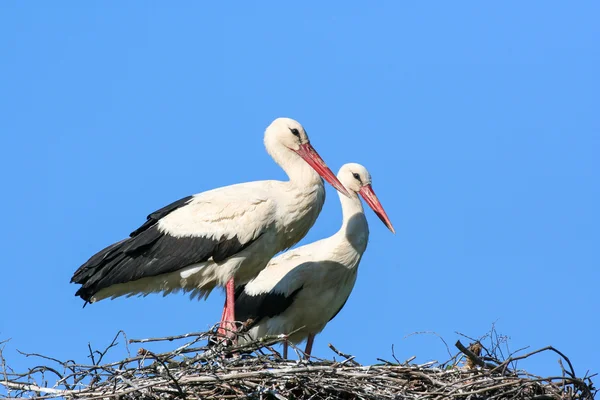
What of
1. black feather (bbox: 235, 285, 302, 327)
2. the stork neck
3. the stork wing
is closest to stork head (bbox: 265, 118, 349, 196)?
the stork wing

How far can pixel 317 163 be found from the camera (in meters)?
10.1

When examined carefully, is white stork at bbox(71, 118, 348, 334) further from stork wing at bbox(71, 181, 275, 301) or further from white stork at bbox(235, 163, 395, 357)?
white stork at bbox(235, 163, 395, 357)

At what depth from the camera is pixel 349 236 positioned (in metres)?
10.9

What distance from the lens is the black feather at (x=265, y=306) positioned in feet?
34.4

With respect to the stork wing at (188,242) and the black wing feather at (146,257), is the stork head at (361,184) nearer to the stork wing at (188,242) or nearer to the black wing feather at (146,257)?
the stork wing at (188,242)

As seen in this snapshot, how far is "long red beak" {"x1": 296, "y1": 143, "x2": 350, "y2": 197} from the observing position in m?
10.0

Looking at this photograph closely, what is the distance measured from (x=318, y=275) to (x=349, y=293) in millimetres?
537

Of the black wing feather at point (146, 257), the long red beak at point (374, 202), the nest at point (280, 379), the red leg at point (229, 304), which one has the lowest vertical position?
the nest at point (280, 379)

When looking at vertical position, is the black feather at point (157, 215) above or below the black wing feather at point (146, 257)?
above

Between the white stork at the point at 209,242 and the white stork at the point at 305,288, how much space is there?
0.76 meters

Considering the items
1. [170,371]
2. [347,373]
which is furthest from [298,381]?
[170,371]

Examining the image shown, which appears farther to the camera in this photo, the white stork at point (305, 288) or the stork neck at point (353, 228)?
the stork neck at point (353, 228)

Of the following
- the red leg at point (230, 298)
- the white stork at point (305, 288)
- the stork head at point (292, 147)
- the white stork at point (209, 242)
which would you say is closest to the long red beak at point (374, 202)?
the white stork at point (305, 288)

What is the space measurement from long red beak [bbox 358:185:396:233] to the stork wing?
188cm
